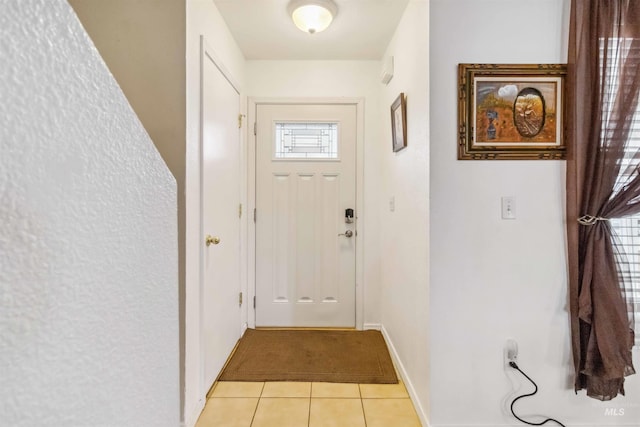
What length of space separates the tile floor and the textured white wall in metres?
1.40

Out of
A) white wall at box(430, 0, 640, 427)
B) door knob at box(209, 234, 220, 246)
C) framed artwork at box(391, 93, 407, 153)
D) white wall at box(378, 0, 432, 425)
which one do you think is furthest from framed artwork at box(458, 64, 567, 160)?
door knob at box(209, 234, 220, 246)

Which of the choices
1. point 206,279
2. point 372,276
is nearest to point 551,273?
point 372,276

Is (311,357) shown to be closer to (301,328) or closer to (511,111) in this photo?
(301,328)

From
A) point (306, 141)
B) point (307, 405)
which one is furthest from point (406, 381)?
point (306, 141)

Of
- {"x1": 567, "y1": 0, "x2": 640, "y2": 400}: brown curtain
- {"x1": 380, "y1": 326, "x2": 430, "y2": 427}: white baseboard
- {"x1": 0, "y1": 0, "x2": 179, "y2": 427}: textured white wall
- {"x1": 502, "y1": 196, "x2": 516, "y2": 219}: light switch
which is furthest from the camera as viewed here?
{"x1": 380, "y1": 326, "x2": 430, "y2": 427}: white baseboard

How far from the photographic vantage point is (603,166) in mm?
1491

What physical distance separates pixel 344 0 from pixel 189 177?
139 cm

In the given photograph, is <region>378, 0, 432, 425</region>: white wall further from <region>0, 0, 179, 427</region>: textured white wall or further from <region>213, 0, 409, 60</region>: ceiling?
<region>0, 0, 179, 427</region>: textured white wall

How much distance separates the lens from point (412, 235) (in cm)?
187

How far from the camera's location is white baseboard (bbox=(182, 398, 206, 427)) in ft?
5.28

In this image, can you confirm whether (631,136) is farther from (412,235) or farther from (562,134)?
(412,235)

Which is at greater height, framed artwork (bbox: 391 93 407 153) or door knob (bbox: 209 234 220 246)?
framed artwork (bbox: 391 93 407 153)

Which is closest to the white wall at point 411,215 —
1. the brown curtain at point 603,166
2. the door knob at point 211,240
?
the brown curtain at point 603,166

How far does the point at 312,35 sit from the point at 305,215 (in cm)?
139
